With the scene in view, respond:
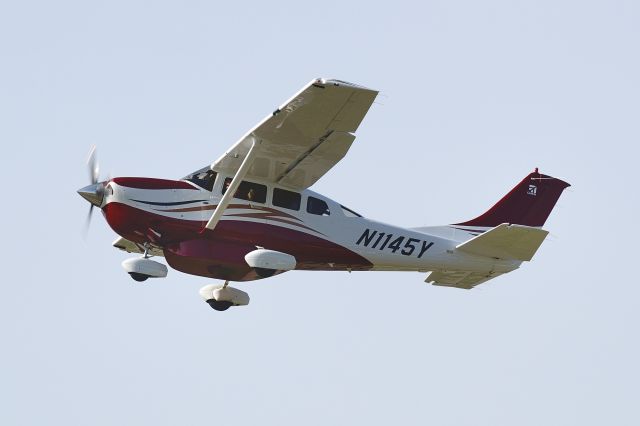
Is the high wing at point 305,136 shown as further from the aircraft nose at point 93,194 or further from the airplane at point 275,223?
the aircraft nose at point 93,194

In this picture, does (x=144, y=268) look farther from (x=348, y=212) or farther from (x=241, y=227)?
(x=348, y=212)

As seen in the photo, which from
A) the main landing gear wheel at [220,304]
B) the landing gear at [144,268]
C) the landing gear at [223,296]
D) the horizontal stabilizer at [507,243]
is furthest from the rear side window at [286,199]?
the horizontal stabilizer at [507,243]

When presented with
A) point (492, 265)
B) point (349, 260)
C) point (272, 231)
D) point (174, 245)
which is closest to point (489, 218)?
point (492, 265)

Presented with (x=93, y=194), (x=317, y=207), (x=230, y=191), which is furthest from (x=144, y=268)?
(x=317, y=207)

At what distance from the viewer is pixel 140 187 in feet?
64.8

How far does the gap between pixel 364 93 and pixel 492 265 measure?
17.8 feet

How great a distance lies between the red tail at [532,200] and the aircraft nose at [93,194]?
7176 mm

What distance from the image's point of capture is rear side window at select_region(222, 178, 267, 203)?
2011 cm

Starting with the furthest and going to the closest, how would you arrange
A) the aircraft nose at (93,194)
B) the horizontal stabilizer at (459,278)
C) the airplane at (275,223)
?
1. the horizontal stabilizer at (459,278)
2. the aircraft nose at (93,194)
3. the airplane at (275,223)

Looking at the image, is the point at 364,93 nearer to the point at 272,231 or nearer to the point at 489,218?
the point at 272,231

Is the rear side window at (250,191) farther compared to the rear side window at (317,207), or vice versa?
the rear side window at (317,207)

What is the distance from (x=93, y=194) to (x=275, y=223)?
3.07 meters

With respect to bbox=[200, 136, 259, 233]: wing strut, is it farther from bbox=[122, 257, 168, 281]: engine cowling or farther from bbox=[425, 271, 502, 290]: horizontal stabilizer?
bbox=[425, 271, 502, 290]: horizontal stabilizer

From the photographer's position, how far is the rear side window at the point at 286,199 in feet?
66.7
